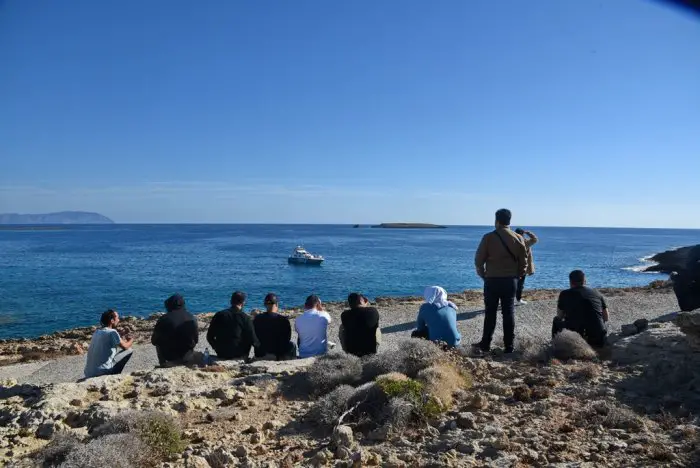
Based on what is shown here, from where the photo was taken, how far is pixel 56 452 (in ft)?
14.9

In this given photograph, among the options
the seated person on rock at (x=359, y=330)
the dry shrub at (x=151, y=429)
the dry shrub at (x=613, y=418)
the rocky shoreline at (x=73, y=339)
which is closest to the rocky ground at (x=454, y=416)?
the dry shrub at (x=613, y=418)

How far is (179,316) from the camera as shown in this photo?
8.00 m

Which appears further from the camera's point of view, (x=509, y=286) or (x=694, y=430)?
(x=509, y=286)

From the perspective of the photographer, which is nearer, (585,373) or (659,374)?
(659,374)

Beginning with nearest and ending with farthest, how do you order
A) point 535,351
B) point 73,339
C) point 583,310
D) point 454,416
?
point 454,416 → point 535,351 → point 583,310 → point 73,339

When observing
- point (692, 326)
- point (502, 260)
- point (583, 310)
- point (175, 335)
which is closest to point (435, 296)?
point (502, 260)

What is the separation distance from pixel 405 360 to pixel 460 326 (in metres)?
8.09

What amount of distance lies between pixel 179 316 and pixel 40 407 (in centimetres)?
251

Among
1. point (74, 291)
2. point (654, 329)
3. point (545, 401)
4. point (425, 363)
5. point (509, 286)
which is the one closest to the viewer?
point (545, 401)

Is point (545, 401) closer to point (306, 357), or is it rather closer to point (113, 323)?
point (306, 357)

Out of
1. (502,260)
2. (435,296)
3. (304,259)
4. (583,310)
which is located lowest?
(304,259)

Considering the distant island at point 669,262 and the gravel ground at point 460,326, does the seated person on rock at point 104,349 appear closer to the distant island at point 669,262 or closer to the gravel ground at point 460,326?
the gravel ground at point 460,326

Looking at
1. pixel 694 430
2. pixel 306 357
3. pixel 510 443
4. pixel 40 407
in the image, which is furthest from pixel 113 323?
pixel 694 430

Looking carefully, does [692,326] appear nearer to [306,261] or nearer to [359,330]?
[359,330]
